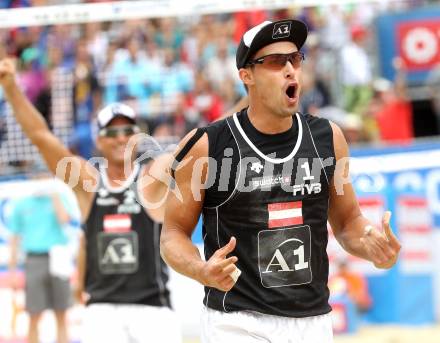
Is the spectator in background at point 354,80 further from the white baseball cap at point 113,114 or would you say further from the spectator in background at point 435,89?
the white baseball cap at point 113,114

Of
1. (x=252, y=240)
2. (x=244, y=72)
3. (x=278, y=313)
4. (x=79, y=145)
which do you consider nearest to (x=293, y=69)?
(x=244, y=72)

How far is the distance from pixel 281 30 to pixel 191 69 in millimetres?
8422

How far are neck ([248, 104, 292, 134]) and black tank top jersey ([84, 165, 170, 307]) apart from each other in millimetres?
1944

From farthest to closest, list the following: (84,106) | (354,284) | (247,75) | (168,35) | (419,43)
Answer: (419,43), (168,35), (84,106), (354,284), (247,75)

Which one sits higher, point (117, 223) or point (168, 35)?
point (168, 35)

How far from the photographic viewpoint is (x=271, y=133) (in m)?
4.73

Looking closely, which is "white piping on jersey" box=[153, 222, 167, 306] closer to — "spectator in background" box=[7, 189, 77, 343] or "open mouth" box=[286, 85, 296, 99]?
"open mouth" box=[286, 85, 296, 99]

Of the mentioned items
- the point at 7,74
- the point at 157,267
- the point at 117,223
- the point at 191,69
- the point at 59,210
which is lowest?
the point at 157,267

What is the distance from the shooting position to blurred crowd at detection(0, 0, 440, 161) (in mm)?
12172

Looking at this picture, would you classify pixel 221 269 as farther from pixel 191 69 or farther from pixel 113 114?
pixel 191 69

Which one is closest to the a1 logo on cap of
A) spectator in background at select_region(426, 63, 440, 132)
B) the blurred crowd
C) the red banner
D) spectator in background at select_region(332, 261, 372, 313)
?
spectator in background at select_region(332, 261, 372, 313)

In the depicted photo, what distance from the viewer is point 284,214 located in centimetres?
459

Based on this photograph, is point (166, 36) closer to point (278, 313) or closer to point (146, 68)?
point (146, 68)

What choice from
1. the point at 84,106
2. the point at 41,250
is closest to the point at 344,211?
the point at 41,250
